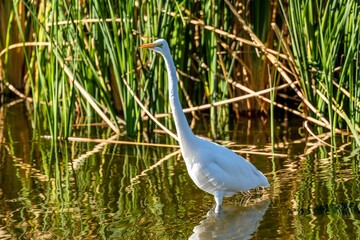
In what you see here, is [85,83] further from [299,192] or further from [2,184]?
[299,192]

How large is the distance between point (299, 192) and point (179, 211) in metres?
0.88

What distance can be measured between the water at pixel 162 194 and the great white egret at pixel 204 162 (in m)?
0.20

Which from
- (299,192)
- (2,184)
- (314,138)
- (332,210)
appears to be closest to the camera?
(332,210)

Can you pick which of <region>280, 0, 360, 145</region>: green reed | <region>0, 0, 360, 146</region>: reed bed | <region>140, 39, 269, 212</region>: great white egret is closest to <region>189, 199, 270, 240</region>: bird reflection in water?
<region>140, 39, 269, 212</region>: great white egret

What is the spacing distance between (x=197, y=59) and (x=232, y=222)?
318cm

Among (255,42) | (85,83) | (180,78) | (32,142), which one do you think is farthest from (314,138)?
(32,142)

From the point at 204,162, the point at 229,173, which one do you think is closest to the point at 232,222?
the point at 229,173

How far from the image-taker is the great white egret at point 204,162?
5.71 m

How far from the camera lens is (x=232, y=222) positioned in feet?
18.8

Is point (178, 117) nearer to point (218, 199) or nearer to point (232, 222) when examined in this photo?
point (218, 199)

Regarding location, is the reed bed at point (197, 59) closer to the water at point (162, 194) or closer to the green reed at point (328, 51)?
the green reed at point (328, 51)

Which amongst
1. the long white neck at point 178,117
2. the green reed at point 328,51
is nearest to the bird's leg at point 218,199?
the long white neck at point 178,117

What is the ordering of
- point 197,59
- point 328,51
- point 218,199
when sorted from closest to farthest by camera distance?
point 218,199 < point 328,51 < point 197,59

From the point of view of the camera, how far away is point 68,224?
18.6 ft
